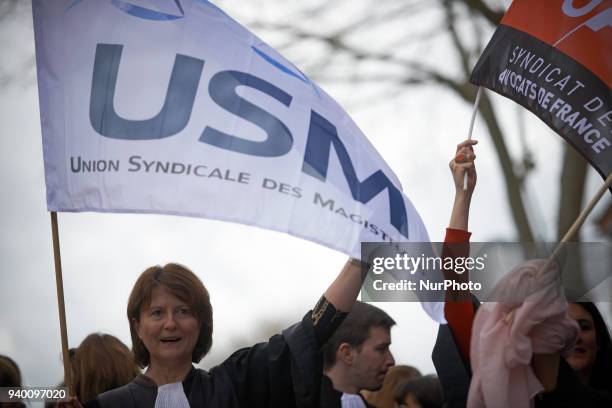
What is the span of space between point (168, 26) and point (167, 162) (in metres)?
0.60

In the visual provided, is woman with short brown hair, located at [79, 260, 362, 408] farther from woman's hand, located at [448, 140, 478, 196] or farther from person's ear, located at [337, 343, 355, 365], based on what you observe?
person's ear, located at [337, 343, 355, 365]

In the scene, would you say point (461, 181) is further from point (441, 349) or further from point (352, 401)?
point (352, 401)

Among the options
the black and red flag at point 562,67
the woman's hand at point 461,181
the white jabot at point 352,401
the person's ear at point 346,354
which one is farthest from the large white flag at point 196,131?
the white jabot at point 352,401

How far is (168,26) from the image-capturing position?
15.7 ft

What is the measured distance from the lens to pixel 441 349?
436 cm

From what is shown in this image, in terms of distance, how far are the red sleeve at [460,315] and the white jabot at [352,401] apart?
40.6 inches

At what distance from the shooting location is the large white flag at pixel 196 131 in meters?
4.50

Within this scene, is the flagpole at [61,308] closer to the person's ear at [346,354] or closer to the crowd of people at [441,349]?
the crowd of people at [441,349]

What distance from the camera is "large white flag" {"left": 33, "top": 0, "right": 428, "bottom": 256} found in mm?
4496

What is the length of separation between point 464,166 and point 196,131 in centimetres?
103

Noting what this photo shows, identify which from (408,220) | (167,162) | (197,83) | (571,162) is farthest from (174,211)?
(571,162)

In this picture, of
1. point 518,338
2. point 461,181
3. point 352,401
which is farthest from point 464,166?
point 352,401

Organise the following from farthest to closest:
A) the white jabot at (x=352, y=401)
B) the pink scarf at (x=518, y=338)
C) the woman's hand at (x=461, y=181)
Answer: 1. the white jabot at (x=352, y=401)
2. the woman's hand at (x=461, y=181)
3. the pink scarf at (x=518, y=338)

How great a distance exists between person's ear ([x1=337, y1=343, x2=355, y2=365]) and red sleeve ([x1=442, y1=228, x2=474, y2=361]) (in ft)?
3.27
